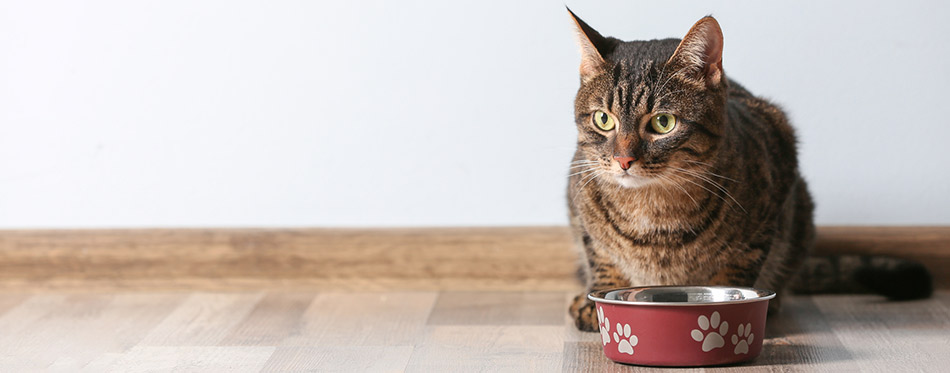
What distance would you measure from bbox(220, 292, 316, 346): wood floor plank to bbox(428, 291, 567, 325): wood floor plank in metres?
0.27

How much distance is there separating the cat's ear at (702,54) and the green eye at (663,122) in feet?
0.25

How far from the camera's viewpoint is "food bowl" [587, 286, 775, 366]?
1.46m

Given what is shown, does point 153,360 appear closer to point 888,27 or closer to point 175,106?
point 175,106

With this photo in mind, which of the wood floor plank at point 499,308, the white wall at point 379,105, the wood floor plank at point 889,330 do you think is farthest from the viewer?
the white wall at point 379,105

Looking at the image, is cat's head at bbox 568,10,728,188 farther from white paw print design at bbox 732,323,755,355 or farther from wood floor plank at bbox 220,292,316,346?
wood floor plank at bbox 220,292,316,346

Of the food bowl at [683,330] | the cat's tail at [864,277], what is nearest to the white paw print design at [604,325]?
the food bowl at [683,330]

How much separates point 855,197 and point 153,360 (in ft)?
4.70

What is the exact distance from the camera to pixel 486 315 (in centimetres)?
194

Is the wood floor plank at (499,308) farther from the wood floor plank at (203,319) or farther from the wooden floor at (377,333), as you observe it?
the wood floor plank at (203,319)

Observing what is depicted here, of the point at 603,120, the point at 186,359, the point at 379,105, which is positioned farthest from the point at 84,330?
the point at 603,120

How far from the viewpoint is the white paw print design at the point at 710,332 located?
1465 millimetres

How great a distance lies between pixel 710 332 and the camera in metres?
1.47

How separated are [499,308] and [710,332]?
610mm

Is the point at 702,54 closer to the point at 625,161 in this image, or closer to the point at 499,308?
the point at 625,161
